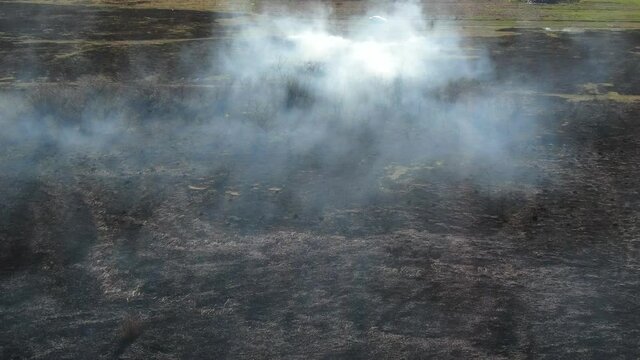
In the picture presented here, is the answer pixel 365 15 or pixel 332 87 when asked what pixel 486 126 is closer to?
pixel 332 87

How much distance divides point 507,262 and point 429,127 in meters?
6.12

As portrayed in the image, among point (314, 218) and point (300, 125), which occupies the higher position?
point (300, 125)

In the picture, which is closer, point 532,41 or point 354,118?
point 354,118

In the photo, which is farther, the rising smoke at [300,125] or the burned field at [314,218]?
the rising smoke at [300,125]

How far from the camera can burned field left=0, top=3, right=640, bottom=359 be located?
340 inches

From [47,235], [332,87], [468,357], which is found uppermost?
[332,87]

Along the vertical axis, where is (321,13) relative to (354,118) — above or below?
above

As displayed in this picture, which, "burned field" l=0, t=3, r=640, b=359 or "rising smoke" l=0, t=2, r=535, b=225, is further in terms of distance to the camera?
"rising smoke" l=0, t=2, r=535, b=225

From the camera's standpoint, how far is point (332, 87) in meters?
18.4

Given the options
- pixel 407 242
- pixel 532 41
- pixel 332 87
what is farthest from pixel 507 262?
pixel 532 41

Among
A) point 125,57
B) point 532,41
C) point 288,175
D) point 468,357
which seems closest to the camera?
point 468,357

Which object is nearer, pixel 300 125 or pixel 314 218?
pixel 314 218

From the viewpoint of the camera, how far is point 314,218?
11477 mm

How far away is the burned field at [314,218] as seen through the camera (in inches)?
340
